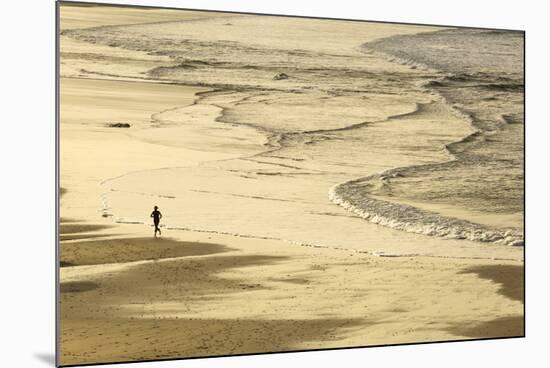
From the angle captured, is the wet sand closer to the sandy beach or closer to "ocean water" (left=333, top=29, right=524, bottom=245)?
the sandy beach

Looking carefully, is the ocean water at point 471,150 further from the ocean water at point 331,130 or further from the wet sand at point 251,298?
the wet sand at point 251,298

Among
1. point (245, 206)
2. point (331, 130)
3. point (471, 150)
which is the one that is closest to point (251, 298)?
point (245, 206)

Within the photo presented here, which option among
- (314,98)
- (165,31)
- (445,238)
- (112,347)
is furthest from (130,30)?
(445,238)

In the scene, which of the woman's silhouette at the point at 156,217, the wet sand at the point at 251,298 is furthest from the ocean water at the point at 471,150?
the woman's silhouette at the point at 156,217

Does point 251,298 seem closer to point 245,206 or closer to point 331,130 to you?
point 245,206

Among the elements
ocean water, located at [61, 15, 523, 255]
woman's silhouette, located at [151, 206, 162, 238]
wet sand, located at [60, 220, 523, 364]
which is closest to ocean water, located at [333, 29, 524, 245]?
ocean water, located at [61, 15, 523, 255]

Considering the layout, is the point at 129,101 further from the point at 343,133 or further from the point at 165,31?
the point at 343,133
